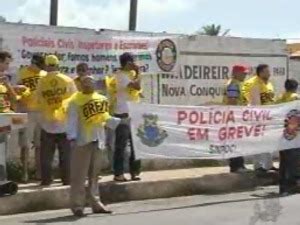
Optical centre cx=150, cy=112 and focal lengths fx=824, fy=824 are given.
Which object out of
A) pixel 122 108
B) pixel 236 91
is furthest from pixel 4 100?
pixel 236 91

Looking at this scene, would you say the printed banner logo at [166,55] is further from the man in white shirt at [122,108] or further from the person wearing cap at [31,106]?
the person wearing cap at [31,106]

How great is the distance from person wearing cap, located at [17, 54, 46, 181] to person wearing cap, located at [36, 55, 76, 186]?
7.5 inches

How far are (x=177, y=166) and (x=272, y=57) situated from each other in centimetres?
359

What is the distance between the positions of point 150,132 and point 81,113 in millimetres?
2123

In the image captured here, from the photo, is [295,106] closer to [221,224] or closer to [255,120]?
[255,120]

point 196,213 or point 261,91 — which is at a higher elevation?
point 261,91

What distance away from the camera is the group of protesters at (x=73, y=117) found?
1004 cm

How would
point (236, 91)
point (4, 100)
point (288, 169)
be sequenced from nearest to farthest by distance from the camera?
point (4, 100)
point (288, 169)
point (236, 91)

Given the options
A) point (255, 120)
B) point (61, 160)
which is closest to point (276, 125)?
point (255, 120)

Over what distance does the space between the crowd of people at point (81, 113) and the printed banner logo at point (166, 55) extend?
1.50 m

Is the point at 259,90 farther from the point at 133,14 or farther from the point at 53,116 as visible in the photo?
the point at 133,14

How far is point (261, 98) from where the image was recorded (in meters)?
13.2

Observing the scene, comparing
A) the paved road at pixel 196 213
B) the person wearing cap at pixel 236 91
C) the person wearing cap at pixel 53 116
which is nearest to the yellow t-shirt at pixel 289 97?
the person wearing cap at pixel 236 91

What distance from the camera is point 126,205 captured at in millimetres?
11320
